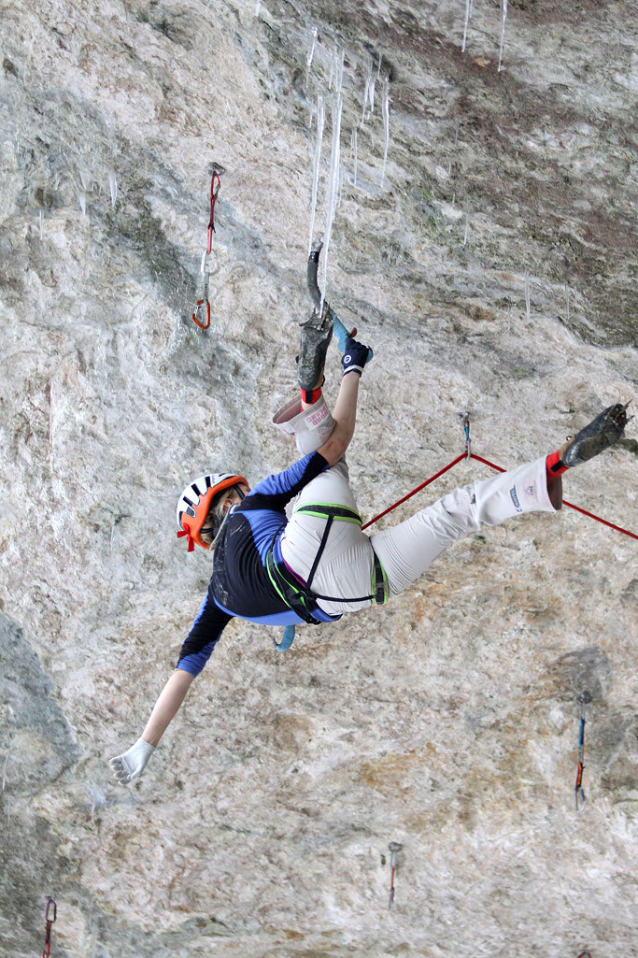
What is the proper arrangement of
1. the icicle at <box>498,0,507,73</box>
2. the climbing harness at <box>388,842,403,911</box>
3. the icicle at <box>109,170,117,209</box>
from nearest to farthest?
the icicle at <box>498,0,507,73</box> < the icicle at <box>109,170,117,209</box> < the climbing harness at <box>388,842,403,911</box>

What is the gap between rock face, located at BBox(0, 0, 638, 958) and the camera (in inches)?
160

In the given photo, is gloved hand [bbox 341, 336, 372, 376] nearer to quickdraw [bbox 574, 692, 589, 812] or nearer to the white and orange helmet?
the white and orange helmet

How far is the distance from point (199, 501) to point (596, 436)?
5.99 feet

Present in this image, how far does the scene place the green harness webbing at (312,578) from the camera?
10.6 ft

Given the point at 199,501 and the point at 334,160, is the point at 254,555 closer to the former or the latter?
the point at 199,501

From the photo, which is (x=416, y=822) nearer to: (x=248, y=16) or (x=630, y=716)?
(x=630, y=716)

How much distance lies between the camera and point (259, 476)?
501cm

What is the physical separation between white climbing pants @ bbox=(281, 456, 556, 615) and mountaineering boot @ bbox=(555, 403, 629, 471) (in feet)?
1.29

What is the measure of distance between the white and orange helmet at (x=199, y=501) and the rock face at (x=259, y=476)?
1.17 metres

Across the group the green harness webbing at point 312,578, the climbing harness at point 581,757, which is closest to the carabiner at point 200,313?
the green harness webbing at point 312,578

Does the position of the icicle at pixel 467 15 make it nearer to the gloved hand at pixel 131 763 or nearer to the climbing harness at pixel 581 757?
the gloved hand at pixel 131 763

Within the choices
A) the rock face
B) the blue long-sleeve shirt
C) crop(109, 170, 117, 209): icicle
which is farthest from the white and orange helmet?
crop(109, 170, 117, 209): icicle

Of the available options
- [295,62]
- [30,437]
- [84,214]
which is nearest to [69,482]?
[30,437]

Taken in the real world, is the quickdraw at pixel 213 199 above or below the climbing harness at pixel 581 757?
above
